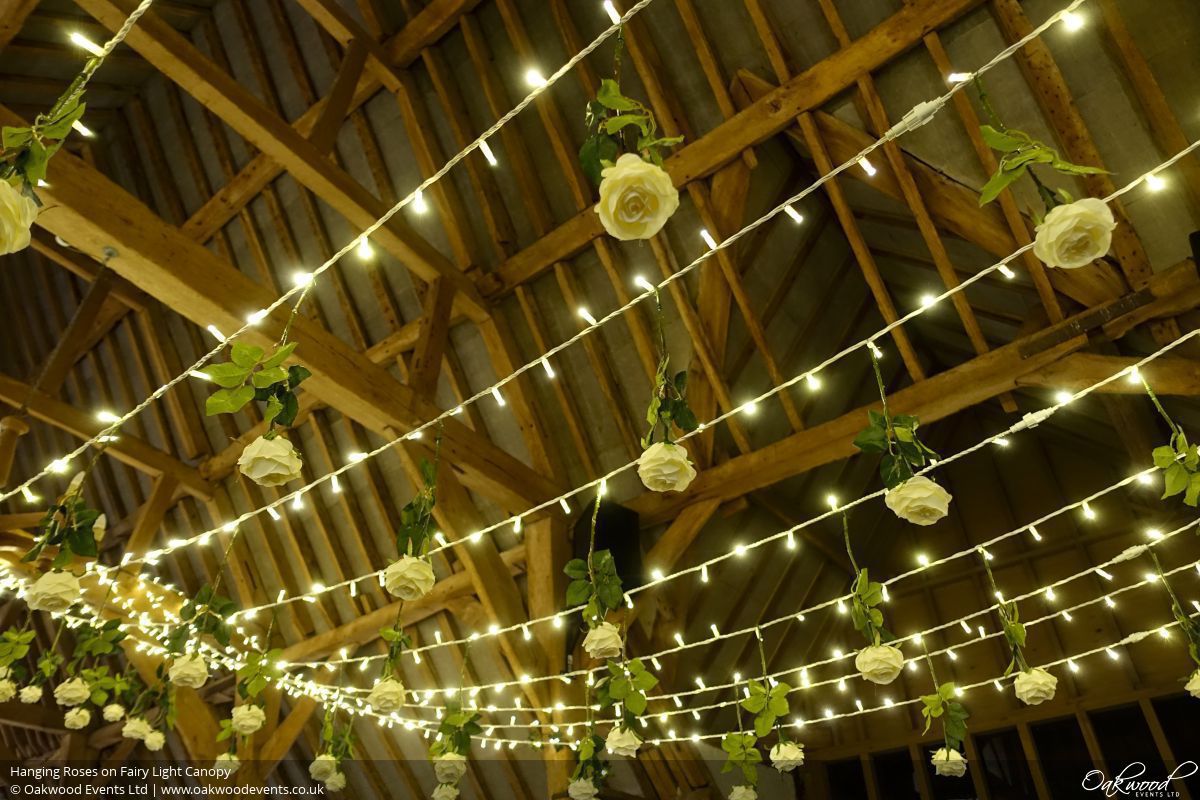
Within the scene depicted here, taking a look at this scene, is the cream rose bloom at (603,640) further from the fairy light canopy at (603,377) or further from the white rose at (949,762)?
the white rose at (949,762)

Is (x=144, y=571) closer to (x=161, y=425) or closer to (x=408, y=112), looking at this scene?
(x=161, y=425)

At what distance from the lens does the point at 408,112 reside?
562cm

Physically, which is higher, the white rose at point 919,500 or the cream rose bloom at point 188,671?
the cream rose bloom at point 188,671

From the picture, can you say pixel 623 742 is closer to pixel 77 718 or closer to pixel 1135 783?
pixel 77 718

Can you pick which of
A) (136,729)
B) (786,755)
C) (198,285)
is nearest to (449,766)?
(786,755)

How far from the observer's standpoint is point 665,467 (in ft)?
7.54

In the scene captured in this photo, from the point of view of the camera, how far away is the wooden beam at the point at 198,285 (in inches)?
120

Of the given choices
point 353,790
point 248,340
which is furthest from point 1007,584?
point 248,340

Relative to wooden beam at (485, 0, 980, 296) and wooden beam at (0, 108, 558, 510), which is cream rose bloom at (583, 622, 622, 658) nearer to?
wooden beam at (0, 108, 558, 510)

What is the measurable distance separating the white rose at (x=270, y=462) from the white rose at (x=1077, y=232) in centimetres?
185

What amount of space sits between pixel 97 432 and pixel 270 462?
18.1 ft

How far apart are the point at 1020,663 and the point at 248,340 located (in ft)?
11.1

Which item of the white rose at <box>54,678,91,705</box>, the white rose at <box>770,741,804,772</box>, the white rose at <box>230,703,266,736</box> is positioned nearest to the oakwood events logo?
the white rose at <box>770,741,804,772</box>

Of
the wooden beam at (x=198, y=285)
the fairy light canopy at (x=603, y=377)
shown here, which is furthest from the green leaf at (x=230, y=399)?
the wooden beam at (x=198, y=285)
